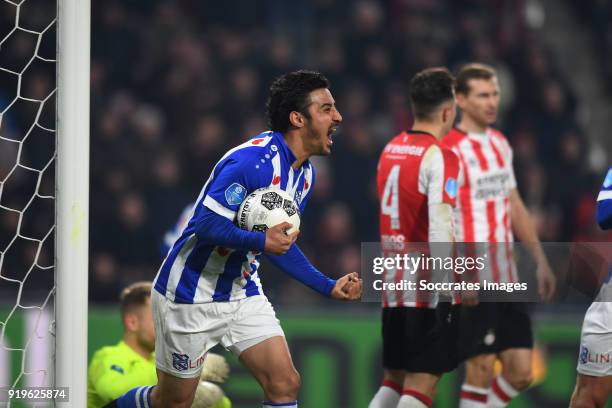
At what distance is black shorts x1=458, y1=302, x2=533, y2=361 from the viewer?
6.05 meters

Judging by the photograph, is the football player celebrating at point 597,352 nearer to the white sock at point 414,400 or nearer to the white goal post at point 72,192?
the white sock at point 414,400

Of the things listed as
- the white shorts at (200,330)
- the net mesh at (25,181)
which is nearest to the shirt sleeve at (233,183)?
the white shorts at (200,330)

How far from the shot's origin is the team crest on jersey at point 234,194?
14.2 feet

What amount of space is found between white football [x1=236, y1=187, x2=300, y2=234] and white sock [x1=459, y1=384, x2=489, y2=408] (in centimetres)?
213

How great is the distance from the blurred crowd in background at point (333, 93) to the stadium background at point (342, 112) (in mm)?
16

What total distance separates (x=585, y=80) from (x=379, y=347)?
5.37m

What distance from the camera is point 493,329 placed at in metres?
6.09

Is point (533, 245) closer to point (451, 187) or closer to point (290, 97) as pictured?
point (451, 187)

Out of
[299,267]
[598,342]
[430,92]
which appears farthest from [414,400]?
[430,92]

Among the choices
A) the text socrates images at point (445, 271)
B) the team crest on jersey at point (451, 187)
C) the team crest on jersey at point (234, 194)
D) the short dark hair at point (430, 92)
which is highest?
the short dark hair at point (430, 92)

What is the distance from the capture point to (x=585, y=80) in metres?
11.5

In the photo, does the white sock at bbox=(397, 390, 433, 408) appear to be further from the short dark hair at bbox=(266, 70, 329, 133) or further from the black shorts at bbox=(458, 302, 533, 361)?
the short dark hair at bbox=(266, 70, 329, 133)

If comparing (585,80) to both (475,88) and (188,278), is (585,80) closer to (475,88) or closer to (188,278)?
(475,88)

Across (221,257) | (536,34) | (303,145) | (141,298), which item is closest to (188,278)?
(221,257)
